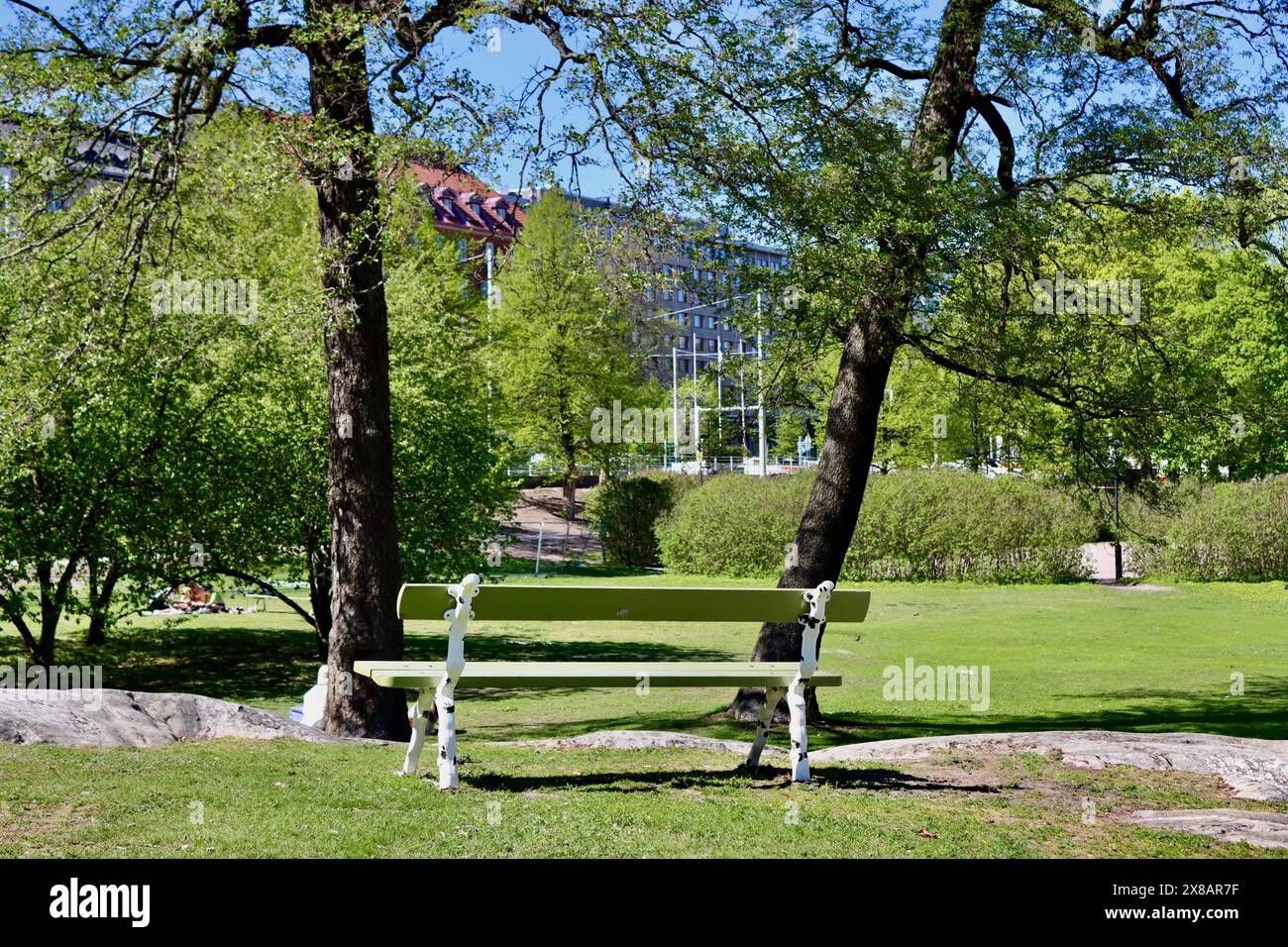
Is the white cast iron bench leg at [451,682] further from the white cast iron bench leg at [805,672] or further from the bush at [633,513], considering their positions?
the bush at [633,513]

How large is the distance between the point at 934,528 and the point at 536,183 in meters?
23.1

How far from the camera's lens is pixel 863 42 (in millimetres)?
12195

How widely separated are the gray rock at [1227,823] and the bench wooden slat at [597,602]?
2.08 metres

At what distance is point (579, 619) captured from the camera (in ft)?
22.2

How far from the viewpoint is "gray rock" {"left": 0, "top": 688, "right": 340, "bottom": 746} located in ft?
25.3

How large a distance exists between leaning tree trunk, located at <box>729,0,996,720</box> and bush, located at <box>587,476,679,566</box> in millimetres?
25069

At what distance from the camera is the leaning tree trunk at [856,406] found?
38.1ft

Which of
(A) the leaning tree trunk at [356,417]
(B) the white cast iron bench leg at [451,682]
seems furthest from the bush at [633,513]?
(B) the white cast iron bench leg at [451,682]

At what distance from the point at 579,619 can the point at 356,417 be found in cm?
351

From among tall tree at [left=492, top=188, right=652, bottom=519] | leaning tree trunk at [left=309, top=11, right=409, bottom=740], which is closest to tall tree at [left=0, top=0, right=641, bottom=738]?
leaning tree trunk at [left=309, top=11, right=409, bottom=740]

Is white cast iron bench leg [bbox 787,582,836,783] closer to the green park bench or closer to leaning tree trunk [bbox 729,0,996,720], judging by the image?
the green park bench

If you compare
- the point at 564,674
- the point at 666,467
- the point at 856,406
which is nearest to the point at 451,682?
the point at 564,674

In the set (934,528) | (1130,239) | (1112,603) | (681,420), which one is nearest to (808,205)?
(1130,239)
